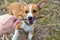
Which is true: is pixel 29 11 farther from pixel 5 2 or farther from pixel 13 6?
pixel 5 2

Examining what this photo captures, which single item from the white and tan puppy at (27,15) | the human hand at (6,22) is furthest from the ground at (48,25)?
the human hand at (6,22)

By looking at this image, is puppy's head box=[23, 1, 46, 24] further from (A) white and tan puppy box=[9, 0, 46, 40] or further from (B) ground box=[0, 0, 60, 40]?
(B) ground box=[0, 0, 60, 40]

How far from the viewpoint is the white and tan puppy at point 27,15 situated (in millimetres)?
2477

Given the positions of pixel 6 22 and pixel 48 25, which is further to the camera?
pixel 48 25

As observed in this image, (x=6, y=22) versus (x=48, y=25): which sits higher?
(x=6, y=22)

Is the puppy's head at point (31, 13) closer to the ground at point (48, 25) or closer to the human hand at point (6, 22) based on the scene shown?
the ground at point (48, 25)

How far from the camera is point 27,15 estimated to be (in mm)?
2441

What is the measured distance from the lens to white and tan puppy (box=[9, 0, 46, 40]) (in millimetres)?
2477

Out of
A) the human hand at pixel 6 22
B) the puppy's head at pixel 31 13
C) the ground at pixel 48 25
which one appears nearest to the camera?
the human hand at pixel 6 22

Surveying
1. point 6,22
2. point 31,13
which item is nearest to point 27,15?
point 31,13

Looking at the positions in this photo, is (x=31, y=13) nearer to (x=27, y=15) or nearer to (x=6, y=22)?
(x=27, y=15)

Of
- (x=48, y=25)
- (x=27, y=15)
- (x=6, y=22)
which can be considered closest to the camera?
(x=6, y=22)

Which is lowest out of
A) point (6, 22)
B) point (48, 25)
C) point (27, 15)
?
point (48, 25)

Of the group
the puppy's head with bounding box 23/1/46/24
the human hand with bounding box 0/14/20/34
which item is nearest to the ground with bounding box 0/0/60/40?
the puppy's head with bounding box 23/1/46/24
